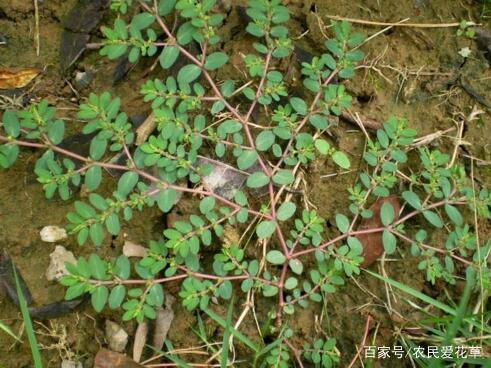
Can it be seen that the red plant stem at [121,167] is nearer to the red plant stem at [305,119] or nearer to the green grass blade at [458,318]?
the red plant stem at [305,119]

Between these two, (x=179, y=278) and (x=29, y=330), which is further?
(x=179, y=278)

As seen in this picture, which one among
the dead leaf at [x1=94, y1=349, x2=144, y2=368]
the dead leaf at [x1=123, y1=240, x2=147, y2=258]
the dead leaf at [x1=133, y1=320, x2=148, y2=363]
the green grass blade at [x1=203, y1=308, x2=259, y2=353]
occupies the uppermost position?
the dead leaf at [x1=123, y1=240, x2=147, y2=258]

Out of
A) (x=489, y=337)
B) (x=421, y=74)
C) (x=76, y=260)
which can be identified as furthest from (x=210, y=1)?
(x=489, y=337)

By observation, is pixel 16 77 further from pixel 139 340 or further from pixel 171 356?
pixel 171 356

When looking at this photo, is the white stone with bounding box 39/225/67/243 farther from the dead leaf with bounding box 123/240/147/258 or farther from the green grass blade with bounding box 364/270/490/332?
the green grass blade with bounding box 364/270/490/332

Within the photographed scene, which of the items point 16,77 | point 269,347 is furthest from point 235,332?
point 16,77

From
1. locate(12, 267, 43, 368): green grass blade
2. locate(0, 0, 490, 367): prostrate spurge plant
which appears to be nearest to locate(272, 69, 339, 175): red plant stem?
locate(0, 0, 490, 367): prostrate spurge plant

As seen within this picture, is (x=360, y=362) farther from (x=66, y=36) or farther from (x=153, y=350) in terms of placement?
(x=66, y=36)
